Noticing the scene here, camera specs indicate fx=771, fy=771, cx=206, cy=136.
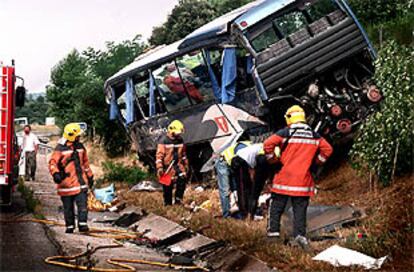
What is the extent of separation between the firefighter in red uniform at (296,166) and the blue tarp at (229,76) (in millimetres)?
5307

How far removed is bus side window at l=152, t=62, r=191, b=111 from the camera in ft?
51.8

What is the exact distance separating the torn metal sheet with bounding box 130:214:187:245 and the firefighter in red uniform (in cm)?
210

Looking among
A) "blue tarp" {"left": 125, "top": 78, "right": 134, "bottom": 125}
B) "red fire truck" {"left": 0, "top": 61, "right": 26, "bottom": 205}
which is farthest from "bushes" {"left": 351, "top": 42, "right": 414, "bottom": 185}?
"blue tarp" {"left": 125, "top": 78, "right": 134, "bottom": 125}

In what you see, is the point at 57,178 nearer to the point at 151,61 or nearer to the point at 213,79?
the point at 213,79

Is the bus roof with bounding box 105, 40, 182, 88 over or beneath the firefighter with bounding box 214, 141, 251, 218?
over

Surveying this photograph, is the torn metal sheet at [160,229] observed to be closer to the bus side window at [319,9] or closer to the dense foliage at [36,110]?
the bus side window at [319,9]

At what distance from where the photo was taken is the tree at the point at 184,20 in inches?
1253

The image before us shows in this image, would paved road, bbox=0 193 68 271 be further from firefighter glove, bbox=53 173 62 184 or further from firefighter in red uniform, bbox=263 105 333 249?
firefighter in red uniform, bbox=263 105 333 249

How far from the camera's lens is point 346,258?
727 cm

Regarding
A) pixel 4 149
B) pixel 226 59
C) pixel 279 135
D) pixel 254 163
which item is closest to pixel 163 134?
pixel 226 59

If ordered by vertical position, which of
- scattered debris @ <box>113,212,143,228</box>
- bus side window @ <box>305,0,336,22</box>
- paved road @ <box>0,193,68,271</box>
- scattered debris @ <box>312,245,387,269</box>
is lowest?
scattered debris @ <box>113,212,143,228</box>

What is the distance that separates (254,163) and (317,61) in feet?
10.8

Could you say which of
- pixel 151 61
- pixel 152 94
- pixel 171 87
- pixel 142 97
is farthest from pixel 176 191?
pixel 142 97

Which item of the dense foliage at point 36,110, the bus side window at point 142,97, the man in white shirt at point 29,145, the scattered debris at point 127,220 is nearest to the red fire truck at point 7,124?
the scattered debris at point 127,220
